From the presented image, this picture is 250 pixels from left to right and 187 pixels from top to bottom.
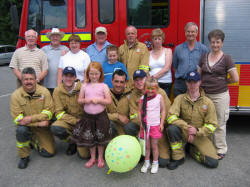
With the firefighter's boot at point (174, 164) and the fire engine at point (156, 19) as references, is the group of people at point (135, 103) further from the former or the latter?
the fire engine at point (156, 19)

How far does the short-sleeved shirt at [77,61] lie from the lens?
3943mm

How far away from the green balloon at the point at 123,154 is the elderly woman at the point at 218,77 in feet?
4.38

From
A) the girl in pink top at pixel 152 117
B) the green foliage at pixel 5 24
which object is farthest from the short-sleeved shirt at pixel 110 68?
the green foliage at pixel 5 24

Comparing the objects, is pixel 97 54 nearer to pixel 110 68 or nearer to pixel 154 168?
pixel 110 68

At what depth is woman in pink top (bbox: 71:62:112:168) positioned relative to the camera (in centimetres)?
324

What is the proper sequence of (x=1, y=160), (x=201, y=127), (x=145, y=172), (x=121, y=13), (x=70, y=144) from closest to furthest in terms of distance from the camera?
(x=145, y=172) < (x=201, y=127) < (x=1, y=160) < (x=70, y=144) < (x=121, y=13)

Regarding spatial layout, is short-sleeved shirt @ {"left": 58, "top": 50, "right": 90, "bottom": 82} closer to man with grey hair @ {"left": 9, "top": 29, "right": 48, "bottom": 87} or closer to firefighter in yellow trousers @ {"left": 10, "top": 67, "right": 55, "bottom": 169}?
man with grey hair @ {"left": 9, "top": 29, "right": 48, "bottom": 87}

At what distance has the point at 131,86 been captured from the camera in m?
3.86

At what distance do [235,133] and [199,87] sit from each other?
168cm

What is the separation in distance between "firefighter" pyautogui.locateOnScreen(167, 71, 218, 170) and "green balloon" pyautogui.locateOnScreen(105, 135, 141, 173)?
2.00 ft

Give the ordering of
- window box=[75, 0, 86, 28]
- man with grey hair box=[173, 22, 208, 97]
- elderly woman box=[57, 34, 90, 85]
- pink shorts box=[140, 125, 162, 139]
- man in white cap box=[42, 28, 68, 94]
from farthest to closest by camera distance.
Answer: window box=[75, 0, 86, 28] → man in white cap box=[42, 28, 68, 94] → elderly woman box=[57, 34, 90, 85] → man with grey hair box=[173, 22, 208, 97] → pink shorts box=[140, 125, 162, 139]

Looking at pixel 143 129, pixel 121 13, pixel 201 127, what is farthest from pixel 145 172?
pixel 121 13

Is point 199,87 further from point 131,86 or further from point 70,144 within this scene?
point 70,144

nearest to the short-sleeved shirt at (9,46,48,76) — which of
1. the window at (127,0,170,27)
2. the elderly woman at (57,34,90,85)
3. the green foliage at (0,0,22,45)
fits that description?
the elderly woman at (57,34,90,85)
